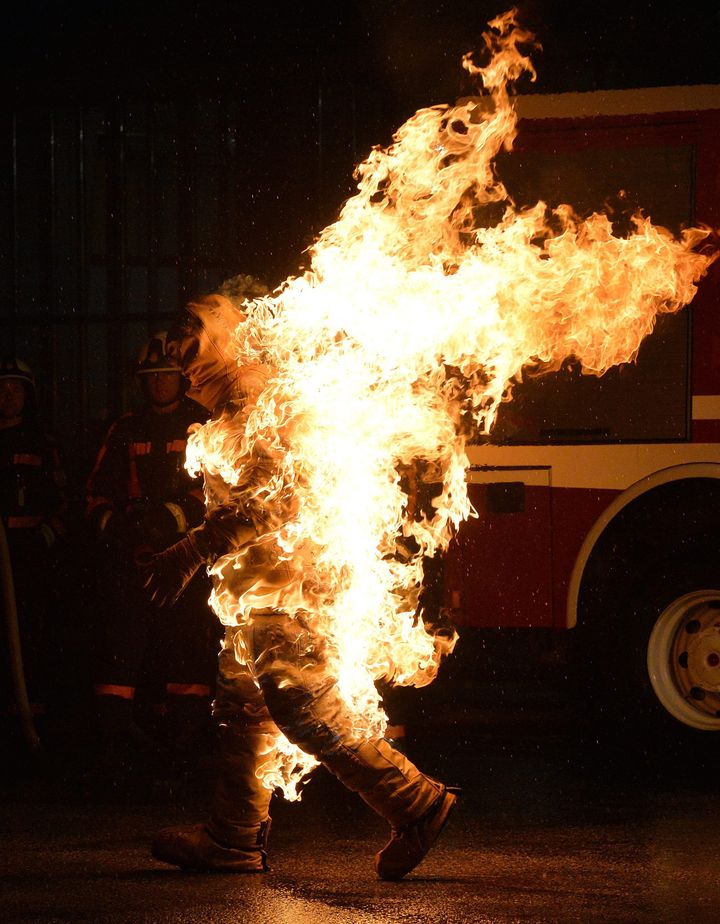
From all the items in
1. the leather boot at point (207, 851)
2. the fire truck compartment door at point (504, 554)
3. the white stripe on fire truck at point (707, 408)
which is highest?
the white stripe on fire truck at point (707, 408)

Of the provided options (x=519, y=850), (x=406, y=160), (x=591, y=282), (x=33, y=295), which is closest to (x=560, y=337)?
(x=591, y=282)

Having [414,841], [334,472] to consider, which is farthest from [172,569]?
[414,841]

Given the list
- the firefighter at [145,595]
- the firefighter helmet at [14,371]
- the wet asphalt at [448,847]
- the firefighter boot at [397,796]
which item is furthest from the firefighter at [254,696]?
the firefighter helmet at [14,371]

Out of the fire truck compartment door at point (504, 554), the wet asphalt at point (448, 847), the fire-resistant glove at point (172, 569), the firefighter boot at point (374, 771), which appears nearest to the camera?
the wet asphalt at point (448, 847)

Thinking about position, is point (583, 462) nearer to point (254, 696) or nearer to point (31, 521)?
point (254, 696)

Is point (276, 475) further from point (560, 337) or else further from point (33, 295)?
point (33, 295)

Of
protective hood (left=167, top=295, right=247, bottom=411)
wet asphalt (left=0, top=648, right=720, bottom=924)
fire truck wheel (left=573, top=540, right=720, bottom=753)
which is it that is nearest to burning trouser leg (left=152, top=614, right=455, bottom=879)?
wet asphalt (left=0, top=648, right=720, bottom=924)

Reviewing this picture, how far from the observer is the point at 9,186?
12.2 metres

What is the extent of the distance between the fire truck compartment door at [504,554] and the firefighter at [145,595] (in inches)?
52.3

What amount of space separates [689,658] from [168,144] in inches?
267

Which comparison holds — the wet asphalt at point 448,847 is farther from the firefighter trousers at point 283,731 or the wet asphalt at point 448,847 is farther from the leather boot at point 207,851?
the firefighter trousers at point 283,731

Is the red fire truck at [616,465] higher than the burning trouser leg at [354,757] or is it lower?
higher

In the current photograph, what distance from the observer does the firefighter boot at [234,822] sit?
5027 mm

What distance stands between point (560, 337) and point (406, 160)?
0.97 m
